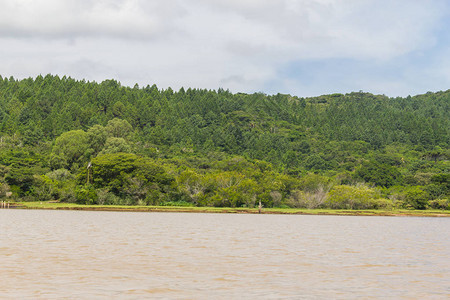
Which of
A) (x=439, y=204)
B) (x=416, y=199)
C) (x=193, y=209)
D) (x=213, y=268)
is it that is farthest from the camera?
(x=439, y=204)

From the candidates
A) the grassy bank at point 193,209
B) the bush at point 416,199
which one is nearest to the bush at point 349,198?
the grassy bank at point 193,209

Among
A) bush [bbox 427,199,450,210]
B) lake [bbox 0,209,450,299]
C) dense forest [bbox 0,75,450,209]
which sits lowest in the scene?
lake [bbox 0,209,450,299]

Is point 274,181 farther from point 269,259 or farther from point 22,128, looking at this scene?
point 22,128

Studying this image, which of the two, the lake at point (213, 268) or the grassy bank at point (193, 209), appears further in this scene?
the grassy bank at point (193, 209)

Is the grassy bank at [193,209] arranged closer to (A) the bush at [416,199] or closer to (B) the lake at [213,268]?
(A) the bush at [416,199]

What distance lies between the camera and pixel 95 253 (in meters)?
25.0

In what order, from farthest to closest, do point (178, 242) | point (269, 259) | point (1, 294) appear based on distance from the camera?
point (178, 242) → point (269, 259) → point (1, 294)

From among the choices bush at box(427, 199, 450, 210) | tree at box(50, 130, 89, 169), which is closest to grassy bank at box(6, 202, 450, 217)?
bush at box(427, 199, 450, 210)

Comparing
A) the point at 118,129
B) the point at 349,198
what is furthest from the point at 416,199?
the point at 118,129

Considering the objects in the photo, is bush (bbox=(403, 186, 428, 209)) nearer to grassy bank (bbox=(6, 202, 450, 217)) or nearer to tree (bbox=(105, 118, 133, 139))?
grassy bank (bbox=(6, 202, 450, 217))

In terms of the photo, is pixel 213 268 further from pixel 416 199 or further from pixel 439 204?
pixel 439 204

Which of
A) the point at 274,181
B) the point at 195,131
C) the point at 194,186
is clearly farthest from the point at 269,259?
the point at 195,131

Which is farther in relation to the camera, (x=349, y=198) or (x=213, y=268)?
(x=349, y=198)

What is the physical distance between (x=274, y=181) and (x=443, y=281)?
7980 cm
